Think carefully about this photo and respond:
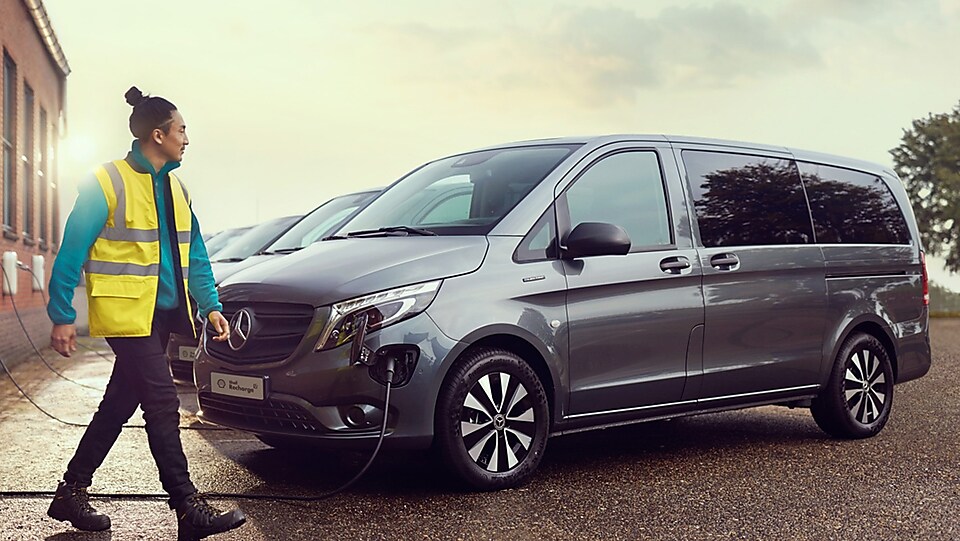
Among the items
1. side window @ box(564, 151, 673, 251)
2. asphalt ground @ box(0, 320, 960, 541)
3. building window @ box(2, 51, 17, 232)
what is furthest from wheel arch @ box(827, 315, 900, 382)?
building window @ box(2, 51, 17, 232)

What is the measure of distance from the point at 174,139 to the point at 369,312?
1267 millimetres

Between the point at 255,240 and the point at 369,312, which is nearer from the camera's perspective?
the point at 369,312

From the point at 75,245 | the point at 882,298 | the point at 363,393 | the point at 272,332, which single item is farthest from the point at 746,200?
the point at 75,245

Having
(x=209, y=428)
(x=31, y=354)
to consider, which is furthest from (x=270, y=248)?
(x=31, y=354)

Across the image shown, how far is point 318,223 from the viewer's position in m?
10.7

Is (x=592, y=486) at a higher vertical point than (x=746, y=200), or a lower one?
lower

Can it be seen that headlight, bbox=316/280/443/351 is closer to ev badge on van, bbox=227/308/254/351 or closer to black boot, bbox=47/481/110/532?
ev badge on van, bbox=227/308/254/351

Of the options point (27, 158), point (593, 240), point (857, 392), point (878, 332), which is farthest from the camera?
point (27, 158)

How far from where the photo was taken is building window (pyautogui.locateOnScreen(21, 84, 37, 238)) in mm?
20281

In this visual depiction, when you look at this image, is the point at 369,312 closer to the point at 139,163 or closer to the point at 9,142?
the point at 139,163

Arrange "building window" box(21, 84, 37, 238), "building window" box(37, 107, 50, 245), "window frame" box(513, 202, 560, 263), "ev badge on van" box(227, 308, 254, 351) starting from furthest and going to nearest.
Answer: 1. "building window" box(37, 107, 50, 245)
2. "building window" box(21, 84, 37, 238)
3. "window frame" box(513, 202, 560, 263)
4. "ev badge on van" box(227, 308, 254, 351)

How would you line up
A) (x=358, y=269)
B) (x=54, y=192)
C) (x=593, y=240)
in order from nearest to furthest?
(x=358, y=269) < (x=593, y=240) < (x=54, y=192)

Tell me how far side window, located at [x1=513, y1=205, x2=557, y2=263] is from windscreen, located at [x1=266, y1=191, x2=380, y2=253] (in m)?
3.94

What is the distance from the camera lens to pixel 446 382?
579 centimetres
